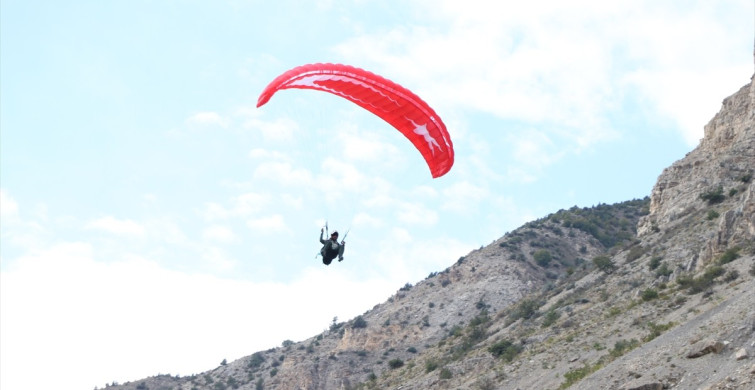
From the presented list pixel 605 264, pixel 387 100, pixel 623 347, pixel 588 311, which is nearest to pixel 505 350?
pixel 588 311

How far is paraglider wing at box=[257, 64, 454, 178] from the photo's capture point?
26.0 metres

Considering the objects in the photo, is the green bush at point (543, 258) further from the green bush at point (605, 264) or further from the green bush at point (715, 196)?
the green bush at point (715, 196)

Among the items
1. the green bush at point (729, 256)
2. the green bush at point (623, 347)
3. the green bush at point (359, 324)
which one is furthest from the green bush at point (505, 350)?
the green bush at point (359, 324)

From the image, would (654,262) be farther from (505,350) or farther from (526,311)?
(505,350)

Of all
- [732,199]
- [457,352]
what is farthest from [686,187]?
[457,352]

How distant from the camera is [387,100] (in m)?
27.3

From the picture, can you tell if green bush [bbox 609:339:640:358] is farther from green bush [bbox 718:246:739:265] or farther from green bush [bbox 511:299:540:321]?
green bush [bbox 511:299:540:321]

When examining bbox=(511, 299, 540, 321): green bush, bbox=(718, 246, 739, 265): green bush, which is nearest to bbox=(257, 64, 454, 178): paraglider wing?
bbox=(718, 246, 739, 265): green bush

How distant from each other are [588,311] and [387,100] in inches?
780

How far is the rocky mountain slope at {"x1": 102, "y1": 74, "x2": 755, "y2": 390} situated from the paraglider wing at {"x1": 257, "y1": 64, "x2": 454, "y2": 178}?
29.5ft

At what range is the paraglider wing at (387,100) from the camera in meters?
26.0

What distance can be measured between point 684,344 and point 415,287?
170ft

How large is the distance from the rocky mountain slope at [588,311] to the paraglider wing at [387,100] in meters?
9.00

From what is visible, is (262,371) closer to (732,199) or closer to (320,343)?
(320,343)
